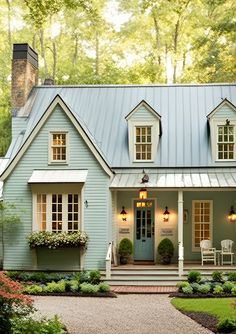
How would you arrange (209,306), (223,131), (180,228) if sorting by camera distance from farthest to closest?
(223,131)
(180,228)
(209,306)

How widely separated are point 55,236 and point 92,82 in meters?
19.7

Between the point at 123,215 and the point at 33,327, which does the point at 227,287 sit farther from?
the point at 33,327

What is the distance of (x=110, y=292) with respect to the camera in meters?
20.3

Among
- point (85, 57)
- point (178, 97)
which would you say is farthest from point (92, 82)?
point (178, 97)

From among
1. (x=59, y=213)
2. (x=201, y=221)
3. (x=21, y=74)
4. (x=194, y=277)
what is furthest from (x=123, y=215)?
(x=21, y=74)

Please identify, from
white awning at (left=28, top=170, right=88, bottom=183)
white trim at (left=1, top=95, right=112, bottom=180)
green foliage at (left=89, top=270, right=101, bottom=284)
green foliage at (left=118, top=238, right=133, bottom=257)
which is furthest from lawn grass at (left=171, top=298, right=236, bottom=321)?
white trim at (left=1, top=95, right=112, bottom=180)

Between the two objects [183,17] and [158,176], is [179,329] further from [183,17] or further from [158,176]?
[183,17]

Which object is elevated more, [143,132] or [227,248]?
[143,132]

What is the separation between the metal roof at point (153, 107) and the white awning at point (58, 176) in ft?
5.53

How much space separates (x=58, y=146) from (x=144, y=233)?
201 inches

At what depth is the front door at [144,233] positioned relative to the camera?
2561 cm

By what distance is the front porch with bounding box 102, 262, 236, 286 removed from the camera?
22578 mm

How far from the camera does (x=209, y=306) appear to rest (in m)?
17.2

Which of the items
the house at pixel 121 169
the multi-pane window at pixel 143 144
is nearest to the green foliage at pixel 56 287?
the house at pixel 121 169
